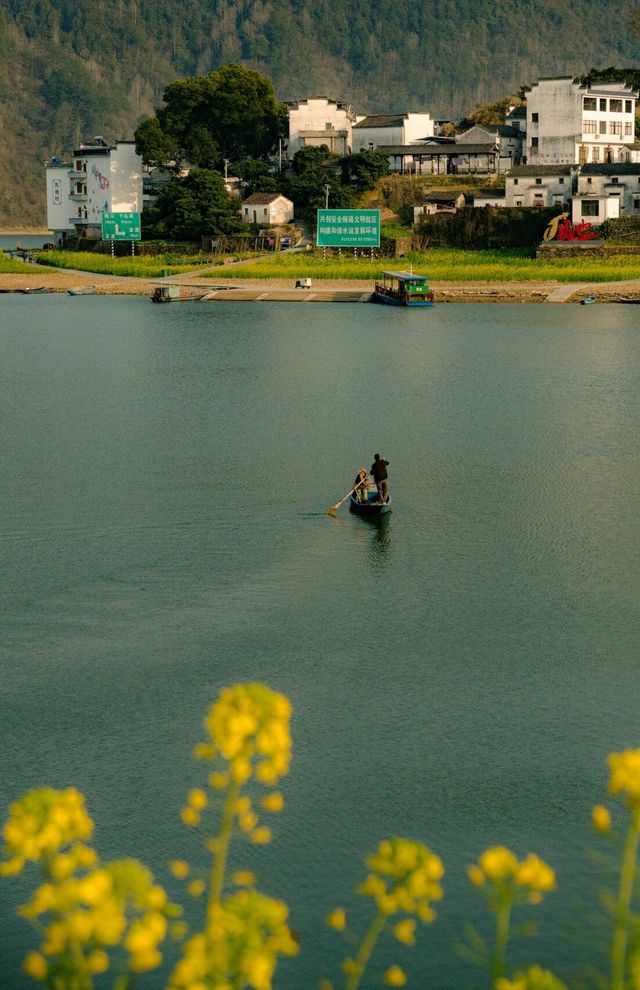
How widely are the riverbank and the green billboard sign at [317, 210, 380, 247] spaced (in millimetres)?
5957

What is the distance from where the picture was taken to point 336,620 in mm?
26781

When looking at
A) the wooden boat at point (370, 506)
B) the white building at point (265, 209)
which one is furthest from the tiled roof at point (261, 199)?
the wooden boat at point (370, 506)

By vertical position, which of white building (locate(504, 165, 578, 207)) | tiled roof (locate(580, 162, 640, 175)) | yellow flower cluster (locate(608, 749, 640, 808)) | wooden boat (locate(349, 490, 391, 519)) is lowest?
wooden boat (locate(349, 490, 391, 519))

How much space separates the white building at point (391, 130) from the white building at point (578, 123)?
12.7 meters

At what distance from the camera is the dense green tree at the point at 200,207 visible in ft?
379

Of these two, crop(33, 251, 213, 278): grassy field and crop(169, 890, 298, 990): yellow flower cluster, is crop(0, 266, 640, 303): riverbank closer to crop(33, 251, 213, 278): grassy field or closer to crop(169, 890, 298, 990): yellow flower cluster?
crop(33, 251, 213, 278): grassy field

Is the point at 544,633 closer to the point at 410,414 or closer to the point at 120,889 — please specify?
the point at 120,889

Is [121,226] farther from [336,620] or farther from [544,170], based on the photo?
[336,620]

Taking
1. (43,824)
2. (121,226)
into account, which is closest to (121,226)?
(121,226)

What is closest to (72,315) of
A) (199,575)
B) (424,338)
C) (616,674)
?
(424,338)

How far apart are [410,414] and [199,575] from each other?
2382 cm

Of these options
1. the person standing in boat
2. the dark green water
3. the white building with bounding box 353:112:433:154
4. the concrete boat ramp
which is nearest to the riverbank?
the concrete boat ramp

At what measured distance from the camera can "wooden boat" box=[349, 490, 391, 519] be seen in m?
34.1

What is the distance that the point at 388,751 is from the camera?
68.1ft
